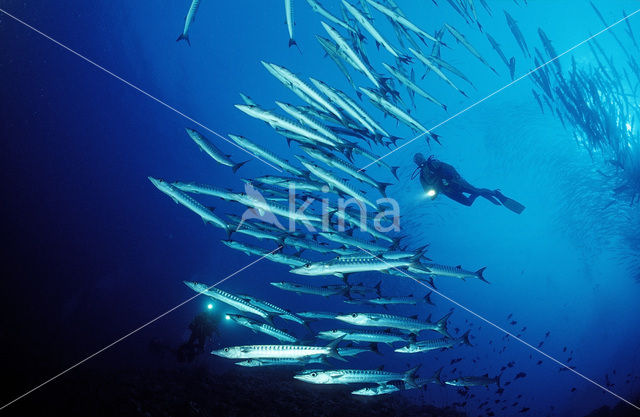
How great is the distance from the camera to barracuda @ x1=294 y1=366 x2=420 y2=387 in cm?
429

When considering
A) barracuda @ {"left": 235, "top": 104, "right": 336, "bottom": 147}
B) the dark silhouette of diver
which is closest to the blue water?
the dark silhouette of diver

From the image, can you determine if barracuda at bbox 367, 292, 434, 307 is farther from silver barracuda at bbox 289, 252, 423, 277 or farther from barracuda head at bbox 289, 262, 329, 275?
barracuda head at bbox 289, 262, 329, 275

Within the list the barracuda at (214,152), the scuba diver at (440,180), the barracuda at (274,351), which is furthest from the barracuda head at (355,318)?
the scuba diver at (440,180)

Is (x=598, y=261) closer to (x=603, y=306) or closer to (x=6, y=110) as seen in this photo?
(x=603, y=306)

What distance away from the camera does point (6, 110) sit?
29828mm

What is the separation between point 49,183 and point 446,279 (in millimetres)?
49587

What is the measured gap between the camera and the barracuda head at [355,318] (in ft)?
14.3

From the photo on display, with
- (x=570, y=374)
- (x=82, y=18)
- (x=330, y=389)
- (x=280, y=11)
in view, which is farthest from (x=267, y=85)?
(x=570, y=374)

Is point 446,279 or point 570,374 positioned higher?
point 446,279

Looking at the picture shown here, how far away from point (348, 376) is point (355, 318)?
1.07 m

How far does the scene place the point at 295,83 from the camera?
205 inches

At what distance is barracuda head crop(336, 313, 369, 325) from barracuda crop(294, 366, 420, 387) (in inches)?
30.5

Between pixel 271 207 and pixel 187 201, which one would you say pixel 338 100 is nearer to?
pixel 271 207

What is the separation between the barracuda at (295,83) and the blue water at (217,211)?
37.2 feet
